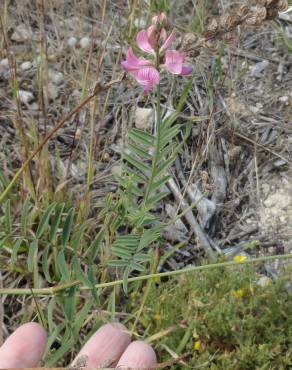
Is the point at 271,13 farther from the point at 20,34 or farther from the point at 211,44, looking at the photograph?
the point at 20,34

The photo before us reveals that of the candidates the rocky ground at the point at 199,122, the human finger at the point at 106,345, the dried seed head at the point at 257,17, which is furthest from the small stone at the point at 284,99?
the dried seed head at the point at 257,17

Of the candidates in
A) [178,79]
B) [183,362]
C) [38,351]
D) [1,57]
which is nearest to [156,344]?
[183,362]

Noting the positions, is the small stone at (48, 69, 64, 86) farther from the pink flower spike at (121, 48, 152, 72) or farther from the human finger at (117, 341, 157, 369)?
the pink flower spike at (121, 48, 152, 72)

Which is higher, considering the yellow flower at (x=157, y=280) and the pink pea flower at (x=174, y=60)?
the pink pea flower at (x=174, y=60)

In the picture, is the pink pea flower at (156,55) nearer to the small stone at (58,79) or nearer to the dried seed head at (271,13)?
the dried seed head at (271,13)

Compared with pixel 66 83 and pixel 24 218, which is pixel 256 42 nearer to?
pixel 66 83
